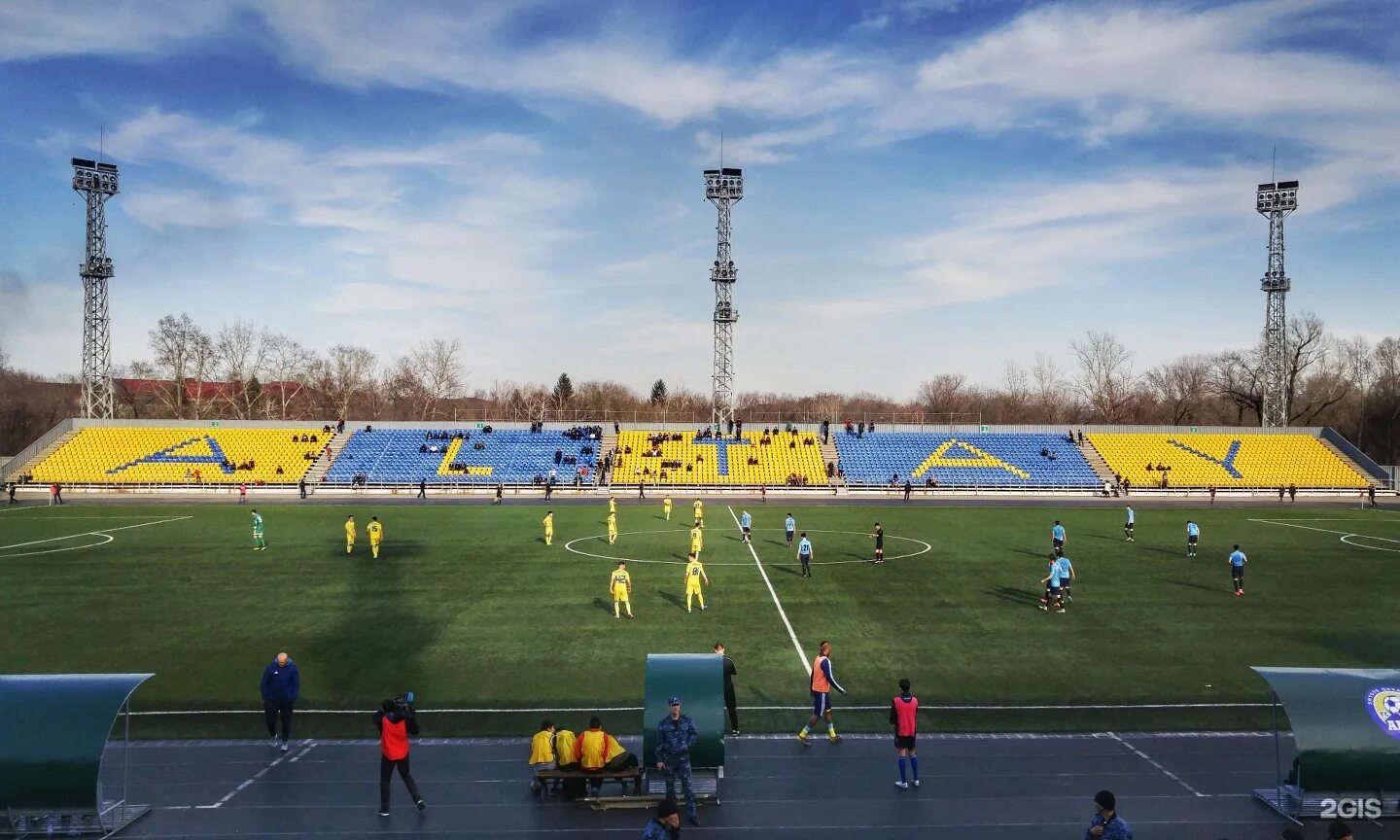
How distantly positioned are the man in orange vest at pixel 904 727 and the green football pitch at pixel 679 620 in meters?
2.35

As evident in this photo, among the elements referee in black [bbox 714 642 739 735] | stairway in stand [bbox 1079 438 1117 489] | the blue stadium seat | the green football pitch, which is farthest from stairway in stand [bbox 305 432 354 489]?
stairway in stand [bbox 1079 438 1117 489]

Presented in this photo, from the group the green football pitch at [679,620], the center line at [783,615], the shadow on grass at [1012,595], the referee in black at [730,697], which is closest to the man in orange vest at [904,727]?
the green football pitch at [679,620]

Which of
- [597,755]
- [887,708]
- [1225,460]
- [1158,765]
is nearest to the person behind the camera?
[597,755]

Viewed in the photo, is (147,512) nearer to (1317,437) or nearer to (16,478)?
(16,478)

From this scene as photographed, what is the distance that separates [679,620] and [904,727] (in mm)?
9797

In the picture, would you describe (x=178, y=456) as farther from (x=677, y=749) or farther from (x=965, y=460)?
(x=677, y=749)

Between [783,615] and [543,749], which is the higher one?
[543,749]

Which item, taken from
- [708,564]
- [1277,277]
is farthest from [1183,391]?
[708,564]

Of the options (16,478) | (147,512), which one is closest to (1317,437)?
(147,512)

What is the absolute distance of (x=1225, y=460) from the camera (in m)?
58.8

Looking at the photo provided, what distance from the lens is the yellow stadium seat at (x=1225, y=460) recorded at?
55688mm

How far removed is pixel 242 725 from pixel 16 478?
5203 centimetres

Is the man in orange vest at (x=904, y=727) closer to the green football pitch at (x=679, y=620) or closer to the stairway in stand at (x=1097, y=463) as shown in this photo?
the green football pitch at (x=679, y=620)

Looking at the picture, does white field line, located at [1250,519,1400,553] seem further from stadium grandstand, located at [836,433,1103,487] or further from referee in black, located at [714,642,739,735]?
referee in black, located at [714,642,739,735]
